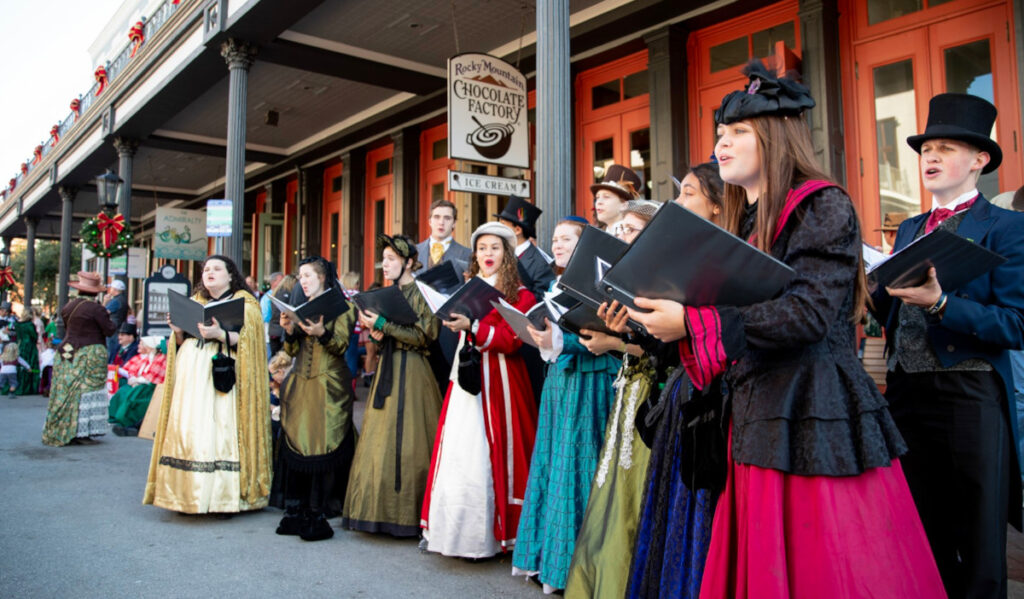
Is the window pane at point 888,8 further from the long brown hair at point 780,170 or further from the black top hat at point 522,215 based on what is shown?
Result: the long brown hair at point 780,170

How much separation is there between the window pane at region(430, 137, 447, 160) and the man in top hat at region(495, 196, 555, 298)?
7.69 metres

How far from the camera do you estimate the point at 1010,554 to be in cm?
381

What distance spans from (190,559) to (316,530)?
71cm

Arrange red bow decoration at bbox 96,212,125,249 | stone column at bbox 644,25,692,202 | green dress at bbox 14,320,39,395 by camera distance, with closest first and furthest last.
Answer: stone column at bbox 644,25,692,202 → red bow decoration at bbox 96,212,125,249 → green dress at bbox 14,320,39,395

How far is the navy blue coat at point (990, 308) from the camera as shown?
233 centimetres

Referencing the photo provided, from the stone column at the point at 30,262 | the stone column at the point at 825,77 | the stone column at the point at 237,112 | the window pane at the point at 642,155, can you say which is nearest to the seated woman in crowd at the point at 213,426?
the stone column at the point at 237,112

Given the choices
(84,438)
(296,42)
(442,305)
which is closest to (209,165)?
(296,42)

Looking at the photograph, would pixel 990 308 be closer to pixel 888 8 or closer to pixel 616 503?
pixel 616 503

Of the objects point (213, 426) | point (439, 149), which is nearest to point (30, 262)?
point (439, 149)

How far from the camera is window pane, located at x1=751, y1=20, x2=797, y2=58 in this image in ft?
24.6

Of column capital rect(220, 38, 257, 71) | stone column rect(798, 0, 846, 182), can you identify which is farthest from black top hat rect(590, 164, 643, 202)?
column capital rect(220, 38, 257, 71)

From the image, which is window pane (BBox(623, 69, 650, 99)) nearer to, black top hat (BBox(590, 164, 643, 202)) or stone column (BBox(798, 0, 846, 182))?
stone column (BBox(798, 0, 846, 182))

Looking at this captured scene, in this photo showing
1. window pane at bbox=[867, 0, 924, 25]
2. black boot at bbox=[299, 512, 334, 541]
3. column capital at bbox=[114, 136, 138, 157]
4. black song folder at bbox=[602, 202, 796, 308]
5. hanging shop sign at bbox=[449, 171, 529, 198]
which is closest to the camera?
black song folder at bbox=[602, 202, 796, 308]

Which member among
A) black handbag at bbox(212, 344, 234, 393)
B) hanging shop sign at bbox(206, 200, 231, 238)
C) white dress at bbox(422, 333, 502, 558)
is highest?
hanging shop sign at bbox(206, 200, 231, 238)
